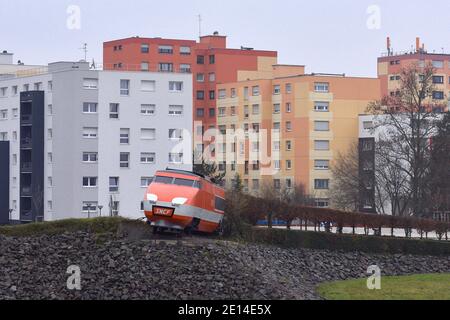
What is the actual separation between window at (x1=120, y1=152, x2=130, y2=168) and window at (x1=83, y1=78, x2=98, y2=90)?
550 cm

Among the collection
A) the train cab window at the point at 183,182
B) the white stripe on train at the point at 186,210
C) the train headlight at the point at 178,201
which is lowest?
the white stripe on train at the point at 186,210

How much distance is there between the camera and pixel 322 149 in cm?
12044

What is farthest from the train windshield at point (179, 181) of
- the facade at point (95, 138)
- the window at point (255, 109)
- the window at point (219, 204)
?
the window at point (255, 109)

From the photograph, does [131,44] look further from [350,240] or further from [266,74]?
[350,240]

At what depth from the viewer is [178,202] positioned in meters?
48.5

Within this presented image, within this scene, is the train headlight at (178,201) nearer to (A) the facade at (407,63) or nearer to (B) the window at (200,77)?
(B) the window at (200,77)

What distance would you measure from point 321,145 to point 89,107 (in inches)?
1185

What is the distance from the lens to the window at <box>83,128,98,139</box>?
97188 millimetres

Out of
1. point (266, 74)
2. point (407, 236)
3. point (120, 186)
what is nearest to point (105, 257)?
point (407, 236)

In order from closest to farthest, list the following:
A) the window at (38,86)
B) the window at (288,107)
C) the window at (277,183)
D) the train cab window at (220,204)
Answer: the train cab window at (220,204), the window at (38,86), the window at (277,183), the window at (288,107)

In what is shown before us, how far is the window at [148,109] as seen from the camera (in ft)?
325

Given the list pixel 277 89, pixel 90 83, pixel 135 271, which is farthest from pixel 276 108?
pixel 135 271

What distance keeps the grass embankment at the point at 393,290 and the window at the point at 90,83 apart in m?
47.4

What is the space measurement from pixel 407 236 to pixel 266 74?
67.0 meters
